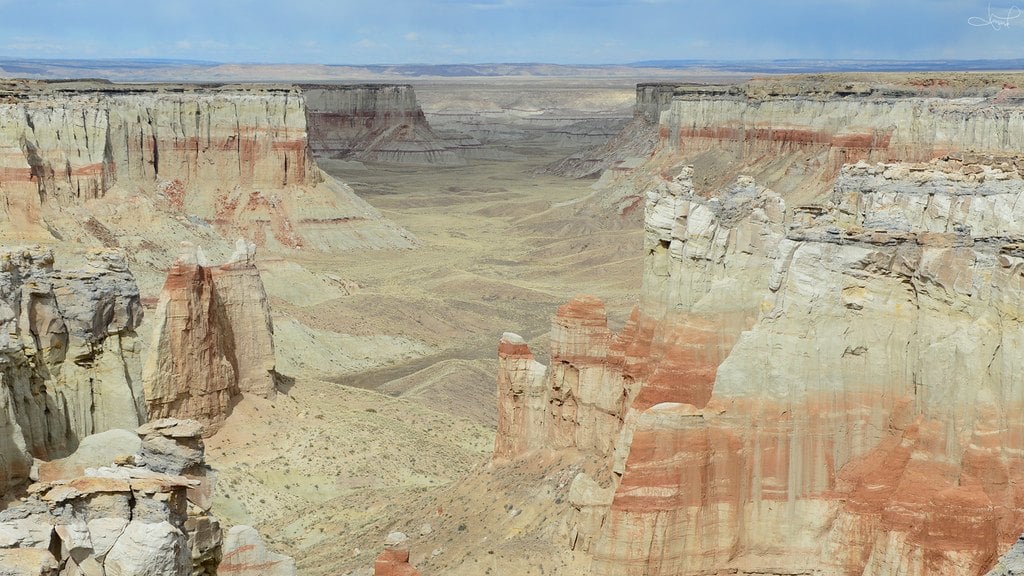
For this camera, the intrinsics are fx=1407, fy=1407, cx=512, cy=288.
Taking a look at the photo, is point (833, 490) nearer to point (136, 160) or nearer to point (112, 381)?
point (112, 381)

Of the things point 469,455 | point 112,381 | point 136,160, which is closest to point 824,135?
point 136,160

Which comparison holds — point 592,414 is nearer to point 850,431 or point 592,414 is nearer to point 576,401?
point 576,401

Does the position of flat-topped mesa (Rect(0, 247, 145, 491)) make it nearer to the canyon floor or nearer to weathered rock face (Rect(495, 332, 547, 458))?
the canyon floor

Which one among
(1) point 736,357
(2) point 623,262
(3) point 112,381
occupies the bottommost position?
(2) point 623,262

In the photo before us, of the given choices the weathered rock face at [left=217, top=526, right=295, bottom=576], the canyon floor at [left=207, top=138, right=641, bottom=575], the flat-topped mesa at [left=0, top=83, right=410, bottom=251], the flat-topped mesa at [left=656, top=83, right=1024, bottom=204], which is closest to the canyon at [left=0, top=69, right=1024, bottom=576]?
the weathered rock face at [left=217, top=526, right=295, bottom=576]

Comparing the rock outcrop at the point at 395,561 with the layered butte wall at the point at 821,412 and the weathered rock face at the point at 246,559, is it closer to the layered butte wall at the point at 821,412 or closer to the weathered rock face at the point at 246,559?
the layered butte wall at the point at 821,412

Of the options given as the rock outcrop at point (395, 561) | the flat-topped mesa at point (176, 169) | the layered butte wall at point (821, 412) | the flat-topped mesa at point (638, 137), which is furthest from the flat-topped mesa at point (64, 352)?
the flat-topped mesa at point (638, 137)
